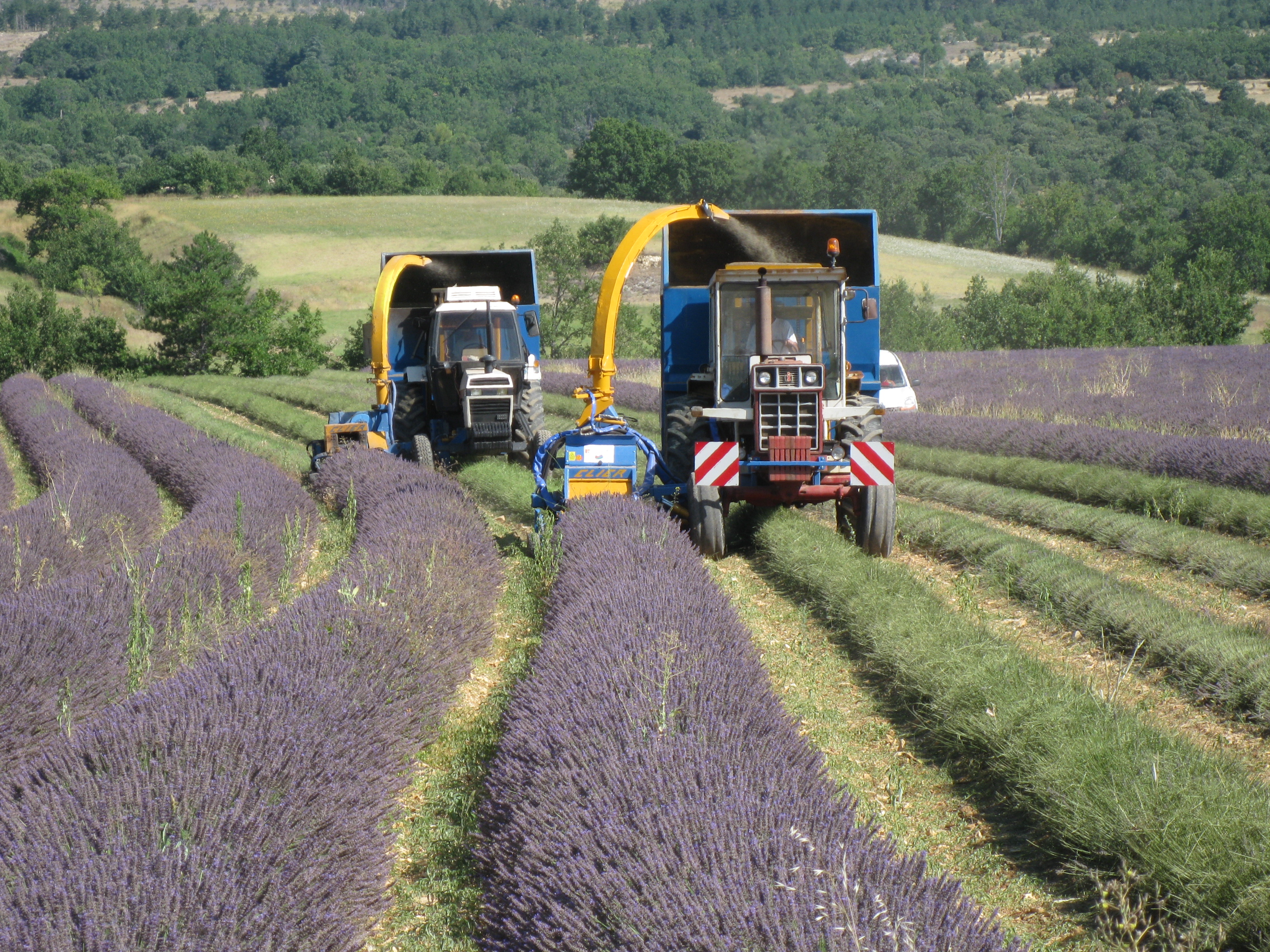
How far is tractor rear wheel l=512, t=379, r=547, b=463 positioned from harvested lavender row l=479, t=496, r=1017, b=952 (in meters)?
8.88

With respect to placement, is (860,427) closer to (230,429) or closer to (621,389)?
(230,429)

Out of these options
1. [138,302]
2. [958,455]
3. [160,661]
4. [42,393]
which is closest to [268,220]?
[138,302]

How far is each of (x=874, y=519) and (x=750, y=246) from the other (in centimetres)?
331

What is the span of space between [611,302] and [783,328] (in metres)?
1.56

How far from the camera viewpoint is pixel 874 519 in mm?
9422

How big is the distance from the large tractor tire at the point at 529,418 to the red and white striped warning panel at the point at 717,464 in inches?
195

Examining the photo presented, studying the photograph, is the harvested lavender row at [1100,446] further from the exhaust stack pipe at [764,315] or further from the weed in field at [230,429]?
the weed in field at [230,429]

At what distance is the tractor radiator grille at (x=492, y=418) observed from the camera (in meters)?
13.8

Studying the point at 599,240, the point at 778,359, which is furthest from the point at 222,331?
the point at 778,359

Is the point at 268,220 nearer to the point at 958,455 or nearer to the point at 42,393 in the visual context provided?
the point at 42,393

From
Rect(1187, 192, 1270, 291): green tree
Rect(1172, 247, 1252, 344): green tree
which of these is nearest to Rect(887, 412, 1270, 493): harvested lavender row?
Rect(1172, 247, 1252, 344): green tree

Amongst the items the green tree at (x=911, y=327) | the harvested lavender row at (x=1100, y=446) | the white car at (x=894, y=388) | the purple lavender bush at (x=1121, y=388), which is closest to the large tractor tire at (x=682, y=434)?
the harvested lavender row at (x=1100, y=446)

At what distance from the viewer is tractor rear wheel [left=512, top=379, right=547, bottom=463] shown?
558 inches

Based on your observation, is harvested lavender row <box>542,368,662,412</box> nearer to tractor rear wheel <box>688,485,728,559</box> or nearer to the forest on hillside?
tractor rear wheel <box>688,485,728,559</box>
